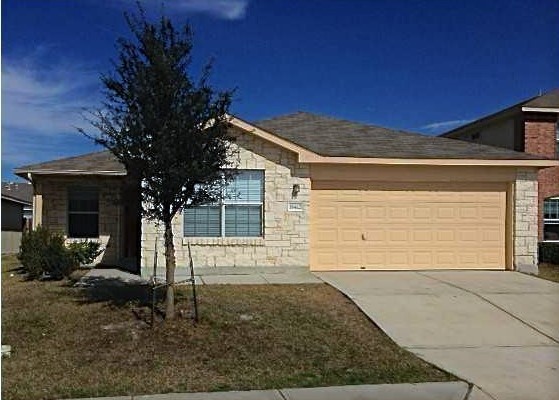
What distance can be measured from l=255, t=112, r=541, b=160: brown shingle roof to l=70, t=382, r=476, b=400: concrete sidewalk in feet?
28.1

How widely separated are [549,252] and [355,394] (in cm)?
1431

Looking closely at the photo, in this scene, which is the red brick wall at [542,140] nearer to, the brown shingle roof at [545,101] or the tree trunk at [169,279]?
the brown shingle roof at [545,101]

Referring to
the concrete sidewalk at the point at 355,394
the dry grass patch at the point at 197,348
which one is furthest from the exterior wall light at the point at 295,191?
the concrete sidewalk at the point at 355,394

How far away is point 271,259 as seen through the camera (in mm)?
14375

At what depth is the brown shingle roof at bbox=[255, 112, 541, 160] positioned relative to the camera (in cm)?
1527

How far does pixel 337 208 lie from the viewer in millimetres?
15164

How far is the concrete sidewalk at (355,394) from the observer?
609 centimetres

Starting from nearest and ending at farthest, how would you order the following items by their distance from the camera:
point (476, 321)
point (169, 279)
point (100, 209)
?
1. point (169, 279)
2. point (476, 321)
3. point (100, 209)

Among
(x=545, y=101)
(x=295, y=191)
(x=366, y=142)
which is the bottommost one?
(x=295, y=191)

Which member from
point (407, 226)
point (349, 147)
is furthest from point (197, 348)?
point (349, 147)

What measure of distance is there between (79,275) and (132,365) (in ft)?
25.8

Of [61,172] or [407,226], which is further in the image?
[61,172]

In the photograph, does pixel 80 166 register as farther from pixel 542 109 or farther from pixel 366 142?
pixel 542 109

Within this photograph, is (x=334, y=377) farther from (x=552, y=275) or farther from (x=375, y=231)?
(x=552, y=275)
